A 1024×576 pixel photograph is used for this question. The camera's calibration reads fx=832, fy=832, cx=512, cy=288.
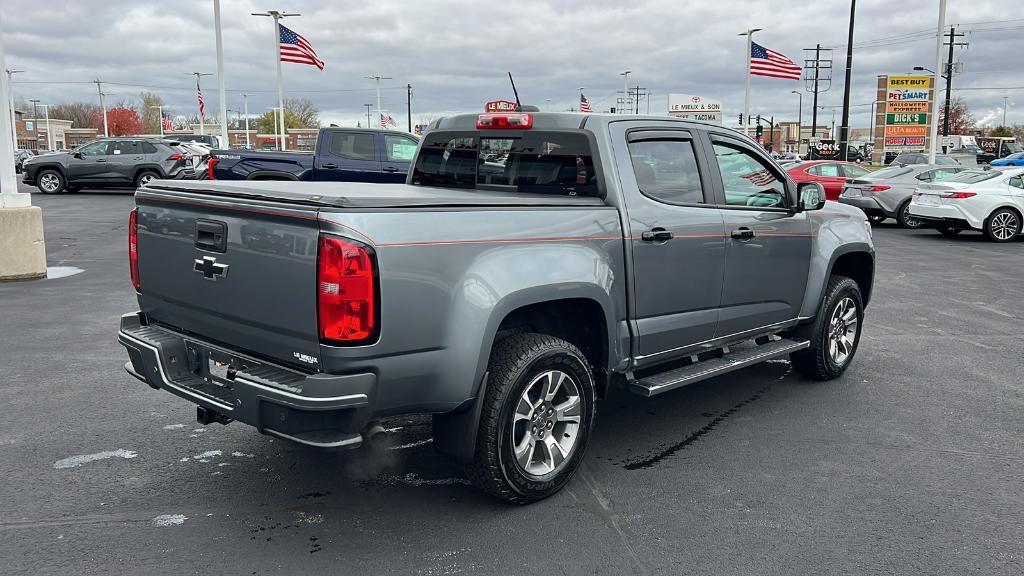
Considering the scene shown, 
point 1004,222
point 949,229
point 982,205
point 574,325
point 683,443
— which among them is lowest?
point 683,443

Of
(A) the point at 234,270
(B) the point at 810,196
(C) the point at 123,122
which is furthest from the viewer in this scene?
(C) the point at 123,122

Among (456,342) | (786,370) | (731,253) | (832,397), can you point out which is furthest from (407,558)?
(786,370)

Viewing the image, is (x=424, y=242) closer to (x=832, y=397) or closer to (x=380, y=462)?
(x=380, y=462)

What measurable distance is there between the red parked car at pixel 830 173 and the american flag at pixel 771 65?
12.5m

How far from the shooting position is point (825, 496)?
4258mm

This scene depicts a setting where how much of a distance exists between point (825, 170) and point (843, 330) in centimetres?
1640

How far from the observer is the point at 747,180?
5.54 metres

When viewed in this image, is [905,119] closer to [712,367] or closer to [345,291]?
[712,367]

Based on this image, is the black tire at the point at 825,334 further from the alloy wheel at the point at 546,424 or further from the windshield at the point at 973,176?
the windshield at the point at 973,176

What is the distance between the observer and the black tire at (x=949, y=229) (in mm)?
17250

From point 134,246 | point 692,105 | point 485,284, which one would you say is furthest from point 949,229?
point 692,105

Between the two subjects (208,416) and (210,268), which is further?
(208,416)

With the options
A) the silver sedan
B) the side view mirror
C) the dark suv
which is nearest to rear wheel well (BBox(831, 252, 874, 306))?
the side view mirror

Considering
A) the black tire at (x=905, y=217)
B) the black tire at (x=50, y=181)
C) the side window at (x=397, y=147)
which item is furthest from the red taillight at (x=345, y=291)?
the black tire at (x=50, y=181)
